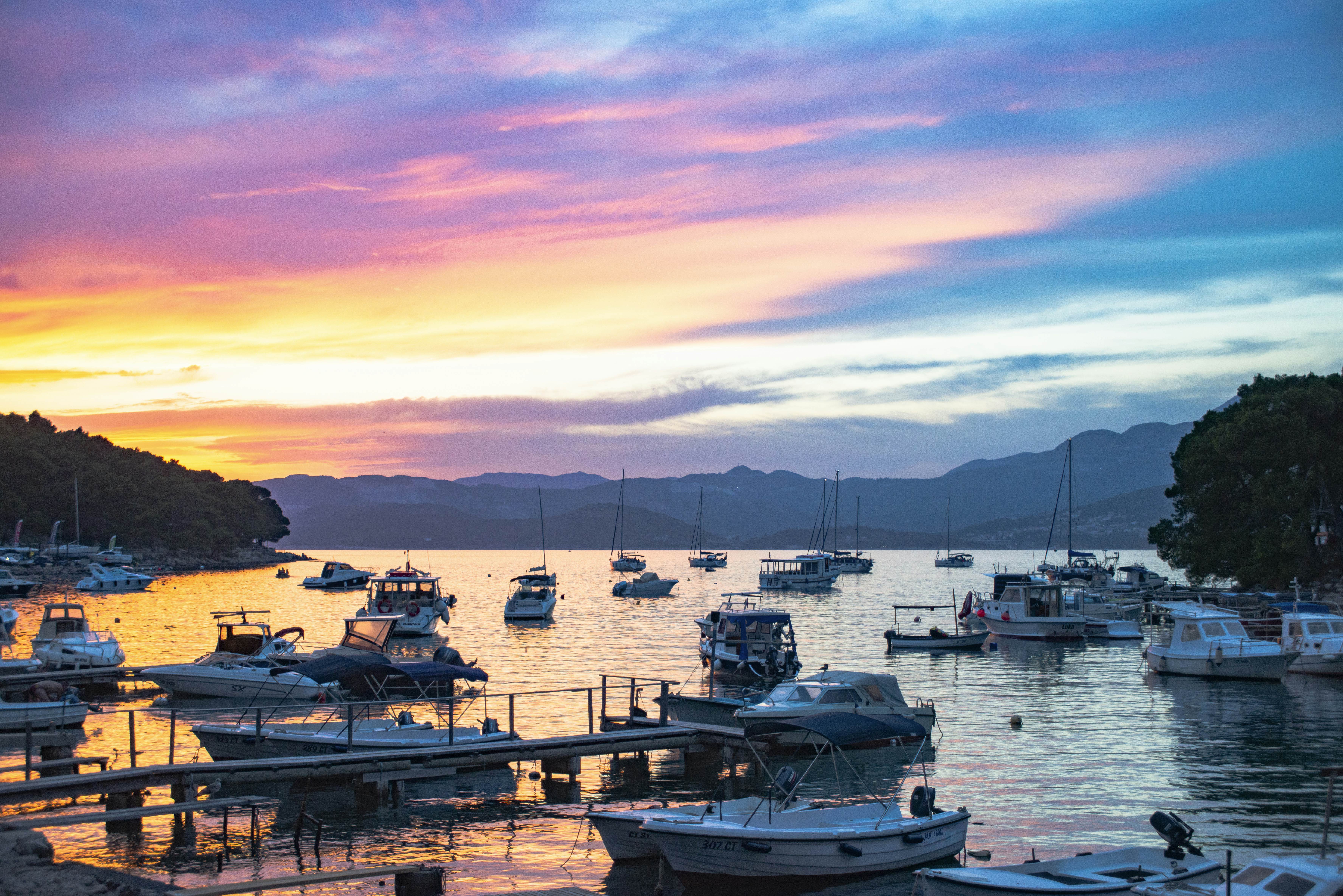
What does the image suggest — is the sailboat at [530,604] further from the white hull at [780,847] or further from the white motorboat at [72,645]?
the white hull at [780,847]

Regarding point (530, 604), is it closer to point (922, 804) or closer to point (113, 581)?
point (113, 581)

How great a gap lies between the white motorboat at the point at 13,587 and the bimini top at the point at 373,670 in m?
92.7

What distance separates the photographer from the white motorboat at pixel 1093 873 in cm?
1792

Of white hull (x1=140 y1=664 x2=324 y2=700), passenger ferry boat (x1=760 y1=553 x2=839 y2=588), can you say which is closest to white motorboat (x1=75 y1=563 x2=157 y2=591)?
passenger ferry boat (x1=760 y1=553 x2=839 y2=588)

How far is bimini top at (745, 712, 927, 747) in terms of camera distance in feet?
78.0

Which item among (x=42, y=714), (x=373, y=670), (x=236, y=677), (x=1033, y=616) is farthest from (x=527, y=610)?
(x=373, y=670)

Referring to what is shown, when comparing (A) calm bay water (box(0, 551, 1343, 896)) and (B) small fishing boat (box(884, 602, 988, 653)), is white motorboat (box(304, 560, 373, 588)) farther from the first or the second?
(B) small fishing boat (box(884, 602, 988, 653))

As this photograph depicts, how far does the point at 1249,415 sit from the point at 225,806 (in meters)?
82.9

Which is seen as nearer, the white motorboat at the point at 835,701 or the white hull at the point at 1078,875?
the white hull at the point at 1078,875

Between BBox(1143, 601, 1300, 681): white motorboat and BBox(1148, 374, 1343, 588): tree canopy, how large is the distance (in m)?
28.6

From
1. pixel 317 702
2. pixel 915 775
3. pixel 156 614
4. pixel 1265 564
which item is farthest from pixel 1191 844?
pixel 156 614

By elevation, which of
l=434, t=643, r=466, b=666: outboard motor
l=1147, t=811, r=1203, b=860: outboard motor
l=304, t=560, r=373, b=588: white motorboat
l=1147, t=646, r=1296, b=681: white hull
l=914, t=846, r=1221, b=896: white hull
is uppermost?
l=1147, t=811, r=1203, b=860: outboard motor

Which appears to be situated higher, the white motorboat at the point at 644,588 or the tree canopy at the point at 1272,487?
the tree canopy at the point at 1272,487

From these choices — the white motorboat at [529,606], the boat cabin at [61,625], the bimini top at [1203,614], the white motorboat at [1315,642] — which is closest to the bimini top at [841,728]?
the bimini top at [1203,614]
